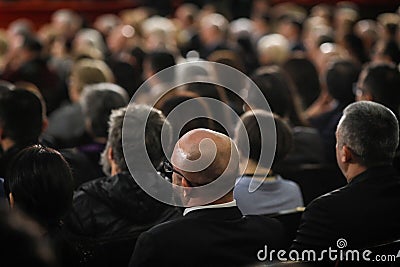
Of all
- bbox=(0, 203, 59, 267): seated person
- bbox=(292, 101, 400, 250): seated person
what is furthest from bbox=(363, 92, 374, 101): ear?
bbox=(0, 203, 59, 267): seated person

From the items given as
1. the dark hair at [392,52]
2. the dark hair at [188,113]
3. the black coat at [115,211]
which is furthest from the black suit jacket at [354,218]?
the dark hair at [392,52]

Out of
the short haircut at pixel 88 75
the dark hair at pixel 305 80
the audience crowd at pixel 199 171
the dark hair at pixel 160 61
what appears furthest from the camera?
the dark hair at pixel 160 61

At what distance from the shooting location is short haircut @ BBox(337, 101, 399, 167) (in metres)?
2.97

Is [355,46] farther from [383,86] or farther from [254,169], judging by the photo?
[254,169]

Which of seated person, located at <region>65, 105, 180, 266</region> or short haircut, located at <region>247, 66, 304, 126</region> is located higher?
seated person, located at <region>65, 105, 180, 266</region>

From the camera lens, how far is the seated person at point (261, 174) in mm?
3424

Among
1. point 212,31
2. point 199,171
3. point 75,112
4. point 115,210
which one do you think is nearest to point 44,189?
point 199,171

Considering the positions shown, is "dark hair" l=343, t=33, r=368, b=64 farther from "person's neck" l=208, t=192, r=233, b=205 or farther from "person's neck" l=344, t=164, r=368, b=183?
"person's neck" l=208, t=192, r=233, b=205

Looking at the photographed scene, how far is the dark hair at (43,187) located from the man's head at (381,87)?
2589 mm

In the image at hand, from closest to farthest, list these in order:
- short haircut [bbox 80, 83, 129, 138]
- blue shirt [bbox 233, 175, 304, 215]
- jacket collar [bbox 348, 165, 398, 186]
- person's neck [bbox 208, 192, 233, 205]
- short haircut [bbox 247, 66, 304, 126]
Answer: person's neck [bbox 208, 192, 233, 205] → jacket collar [bbox 348, 165, 398, 186] → blue shirt [bbox 233, 175, 304, 215] → short haircut [bbox 80, 83, 129, 138] → short haircut [bbox 247, 66, 304, 126]

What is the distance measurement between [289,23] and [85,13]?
4153 mm

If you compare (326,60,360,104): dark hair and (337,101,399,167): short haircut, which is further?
(326,60,360,104): dark hair

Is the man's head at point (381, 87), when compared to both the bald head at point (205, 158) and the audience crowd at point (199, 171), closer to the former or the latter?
the audience crowd at point (199, 171)

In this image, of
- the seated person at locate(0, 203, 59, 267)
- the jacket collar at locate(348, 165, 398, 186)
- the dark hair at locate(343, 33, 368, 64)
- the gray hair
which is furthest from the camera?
the dark hair at locate(343, 33, 368, 64)
